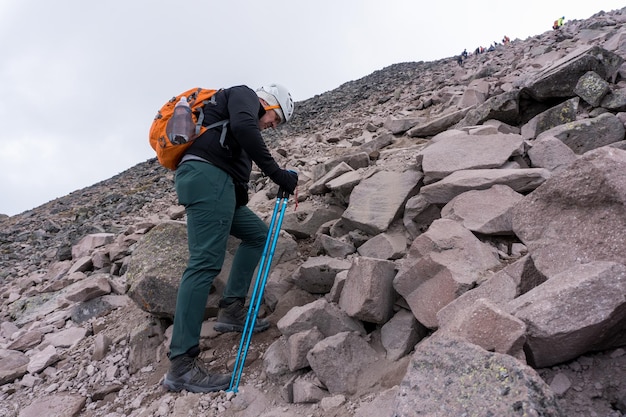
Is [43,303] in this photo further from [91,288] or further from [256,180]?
[256,180]

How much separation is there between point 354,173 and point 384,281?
98.1 inches

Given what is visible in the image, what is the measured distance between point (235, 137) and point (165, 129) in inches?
23.7

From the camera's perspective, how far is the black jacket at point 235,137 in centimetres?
336

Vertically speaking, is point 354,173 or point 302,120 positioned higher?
point 302,120

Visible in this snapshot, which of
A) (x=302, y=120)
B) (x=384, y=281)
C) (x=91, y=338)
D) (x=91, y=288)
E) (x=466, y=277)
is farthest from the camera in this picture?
(x=302, y=120)

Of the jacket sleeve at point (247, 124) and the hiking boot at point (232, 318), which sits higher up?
the jacket sleeve at point (247, 124)

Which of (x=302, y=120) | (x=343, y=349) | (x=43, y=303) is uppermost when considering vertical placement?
(x=302, y=120)

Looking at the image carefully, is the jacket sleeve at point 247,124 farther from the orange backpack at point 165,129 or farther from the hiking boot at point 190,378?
the hiking boot at point 190,378

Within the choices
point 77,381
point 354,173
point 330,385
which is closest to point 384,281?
point 330,385

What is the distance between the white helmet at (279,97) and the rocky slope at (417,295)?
138cm

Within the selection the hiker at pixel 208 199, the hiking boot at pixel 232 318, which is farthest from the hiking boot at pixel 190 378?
the hiking boot at pixel 232 318

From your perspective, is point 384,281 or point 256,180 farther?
point 256,180

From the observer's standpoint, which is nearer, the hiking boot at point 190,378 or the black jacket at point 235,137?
the hiking boot at point 190,378

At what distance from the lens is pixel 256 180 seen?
364 inches
